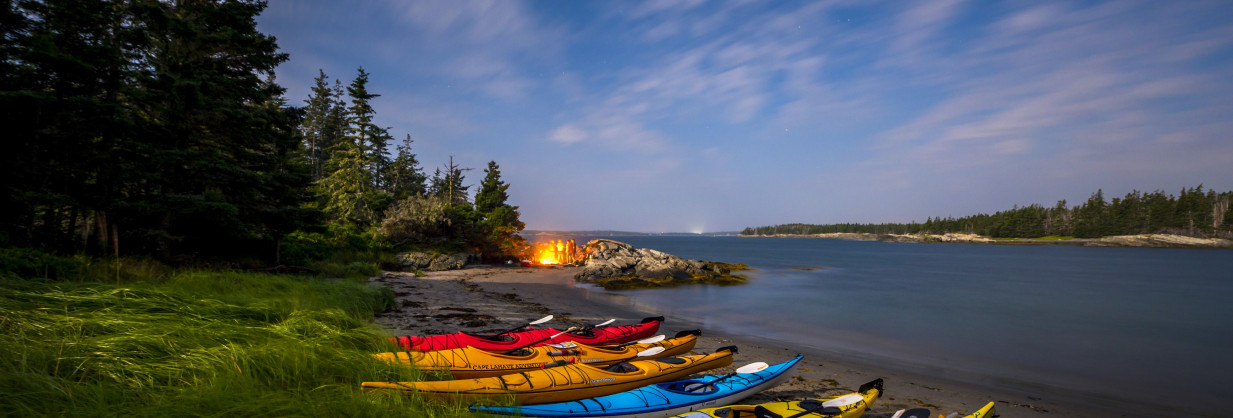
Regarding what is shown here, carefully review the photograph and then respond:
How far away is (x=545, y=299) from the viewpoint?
15.1 meters

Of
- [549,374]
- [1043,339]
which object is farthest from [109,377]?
[1043,339]

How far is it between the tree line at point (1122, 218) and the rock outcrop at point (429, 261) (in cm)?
13354

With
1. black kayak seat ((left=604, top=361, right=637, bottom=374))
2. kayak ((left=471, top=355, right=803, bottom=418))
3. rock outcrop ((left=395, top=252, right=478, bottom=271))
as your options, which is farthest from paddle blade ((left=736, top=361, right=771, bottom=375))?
rock outcrop ((left=395, top=252, right=478, bottom=271))

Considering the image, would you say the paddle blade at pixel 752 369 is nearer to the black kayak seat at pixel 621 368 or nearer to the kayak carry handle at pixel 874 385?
the kayak carry handle at pixel 874 385

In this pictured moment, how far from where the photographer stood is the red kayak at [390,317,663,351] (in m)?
5.79

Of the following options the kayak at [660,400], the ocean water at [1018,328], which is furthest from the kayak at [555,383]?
the ocean water at [1018,328]

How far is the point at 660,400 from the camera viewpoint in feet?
14.5

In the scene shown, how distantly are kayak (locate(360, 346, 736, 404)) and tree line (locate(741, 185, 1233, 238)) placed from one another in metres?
135

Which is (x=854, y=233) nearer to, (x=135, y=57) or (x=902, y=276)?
(x=902, y=276)

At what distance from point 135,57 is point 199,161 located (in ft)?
9.93

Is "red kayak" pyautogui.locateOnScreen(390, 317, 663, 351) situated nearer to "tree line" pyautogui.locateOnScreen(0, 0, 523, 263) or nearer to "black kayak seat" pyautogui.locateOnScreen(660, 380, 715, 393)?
"black kayak seat" pyautogui.locateOnScreen(660, 380, 715, 393)

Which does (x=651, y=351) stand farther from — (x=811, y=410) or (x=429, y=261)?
(x=429, y=261)

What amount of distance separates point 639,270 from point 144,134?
18498mm

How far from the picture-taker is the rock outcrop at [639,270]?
21406mm
